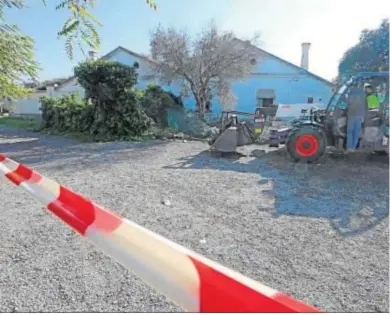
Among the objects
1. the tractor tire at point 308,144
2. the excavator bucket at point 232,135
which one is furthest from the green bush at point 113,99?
the tractor tire at point 308,144

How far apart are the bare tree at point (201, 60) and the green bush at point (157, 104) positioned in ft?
7.15

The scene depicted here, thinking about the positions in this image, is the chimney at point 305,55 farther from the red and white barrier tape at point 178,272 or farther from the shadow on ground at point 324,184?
the red and white barrier tape at point 178,272

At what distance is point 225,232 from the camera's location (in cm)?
354

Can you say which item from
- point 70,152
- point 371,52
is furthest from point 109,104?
point 371,52

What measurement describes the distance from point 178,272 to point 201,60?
17.5m

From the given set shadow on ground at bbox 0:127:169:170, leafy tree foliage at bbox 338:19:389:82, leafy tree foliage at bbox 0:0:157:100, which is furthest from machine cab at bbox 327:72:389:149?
leafy tree foliage at bbox 338:19:389:82

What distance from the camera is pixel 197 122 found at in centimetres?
1529

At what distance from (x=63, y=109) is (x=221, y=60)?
9417mm

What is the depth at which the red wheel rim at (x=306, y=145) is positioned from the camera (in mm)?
7560

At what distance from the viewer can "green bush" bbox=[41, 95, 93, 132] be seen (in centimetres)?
1457

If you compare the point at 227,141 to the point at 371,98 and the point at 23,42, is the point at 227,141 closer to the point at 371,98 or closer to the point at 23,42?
the point at 371,98

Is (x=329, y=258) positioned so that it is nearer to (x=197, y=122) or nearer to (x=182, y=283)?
(x=182, y=283)

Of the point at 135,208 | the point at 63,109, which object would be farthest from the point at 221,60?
the point at 135,208

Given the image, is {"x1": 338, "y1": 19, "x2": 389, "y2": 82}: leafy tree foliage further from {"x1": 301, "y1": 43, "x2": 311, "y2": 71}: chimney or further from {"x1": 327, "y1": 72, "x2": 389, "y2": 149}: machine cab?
{"x1": 327, "y1": 72, "x2": 389, "y2": 149}: machine cab
